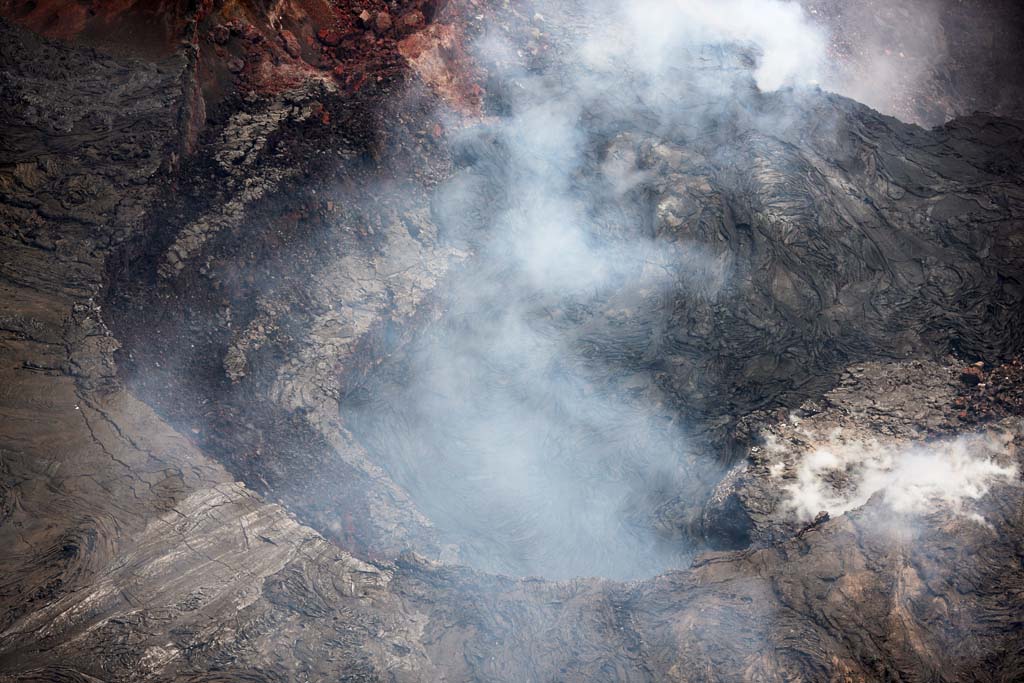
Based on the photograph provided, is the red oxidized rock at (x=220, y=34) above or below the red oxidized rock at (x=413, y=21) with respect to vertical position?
below

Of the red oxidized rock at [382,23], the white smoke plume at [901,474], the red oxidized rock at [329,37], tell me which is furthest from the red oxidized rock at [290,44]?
the white smoke plume at [901,474]

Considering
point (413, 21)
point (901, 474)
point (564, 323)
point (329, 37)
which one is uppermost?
point (413, 21)

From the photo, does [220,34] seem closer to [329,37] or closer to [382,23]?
[329,37]

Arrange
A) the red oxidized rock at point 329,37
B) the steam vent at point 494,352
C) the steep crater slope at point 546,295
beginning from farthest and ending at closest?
the red oxidized rock at point 329,37 → the steep crater slope at point 546,295 → the steam vent at point 494,352

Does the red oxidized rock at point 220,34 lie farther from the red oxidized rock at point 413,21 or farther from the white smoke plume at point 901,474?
the white smoke plume at point 901,474

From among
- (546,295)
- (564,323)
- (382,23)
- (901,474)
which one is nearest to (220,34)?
(382,23)

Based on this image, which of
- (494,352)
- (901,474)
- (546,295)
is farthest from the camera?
(546,295)

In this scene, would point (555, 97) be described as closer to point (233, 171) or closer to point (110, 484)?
point (233, 171)

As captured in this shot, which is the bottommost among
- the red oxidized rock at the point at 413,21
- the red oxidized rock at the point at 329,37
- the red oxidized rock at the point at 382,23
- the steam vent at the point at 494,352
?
the steam vent at the point at 494,352
